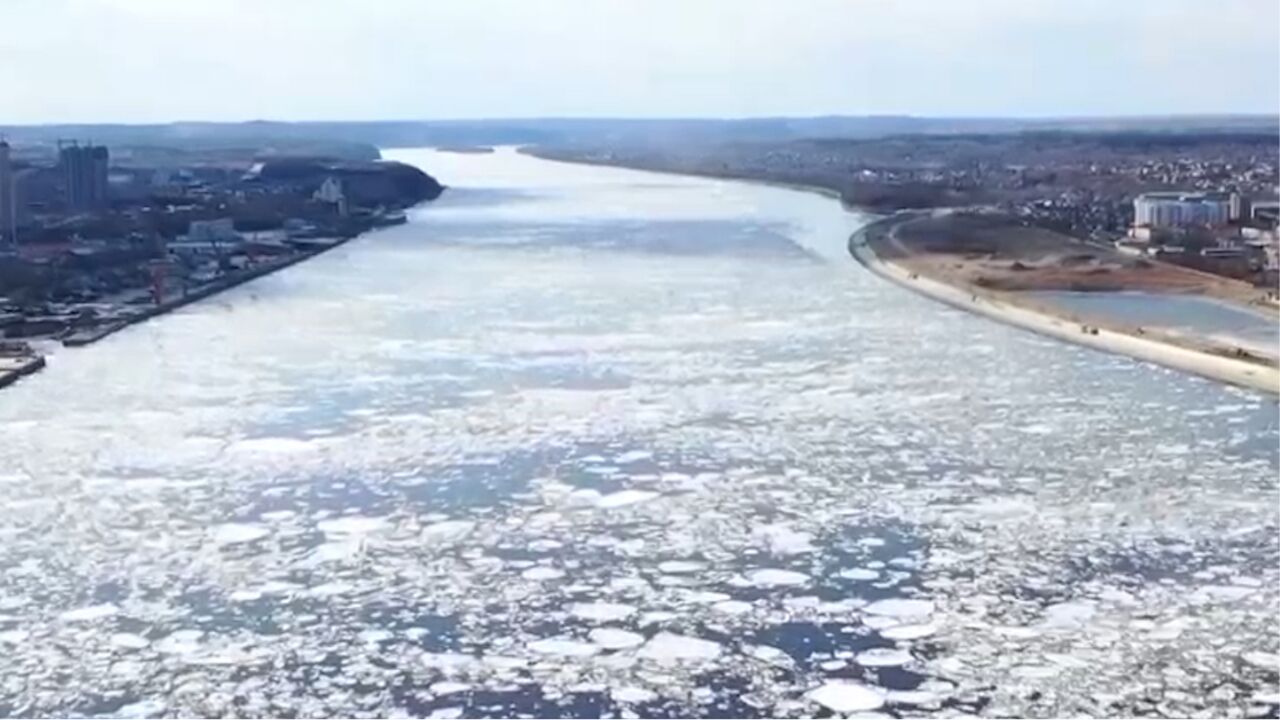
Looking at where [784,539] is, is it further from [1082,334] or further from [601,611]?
[1082,334]

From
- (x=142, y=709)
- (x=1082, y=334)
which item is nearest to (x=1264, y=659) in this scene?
(x=142, y=709)

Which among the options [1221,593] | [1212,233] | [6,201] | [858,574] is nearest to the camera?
[1221,593]

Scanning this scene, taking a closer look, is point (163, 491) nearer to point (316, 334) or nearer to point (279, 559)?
point (279, 559)

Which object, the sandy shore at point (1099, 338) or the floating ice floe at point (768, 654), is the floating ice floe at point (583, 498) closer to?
the floating ice floe at point (768, 654)

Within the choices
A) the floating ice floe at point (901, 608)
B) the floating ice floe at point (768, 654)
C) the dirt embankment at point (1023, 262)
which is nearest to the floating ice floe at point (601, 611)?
the floating ice floe at point (768, 654)

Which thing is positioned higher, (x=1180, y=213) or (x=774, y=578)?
(x=1180, y=213)

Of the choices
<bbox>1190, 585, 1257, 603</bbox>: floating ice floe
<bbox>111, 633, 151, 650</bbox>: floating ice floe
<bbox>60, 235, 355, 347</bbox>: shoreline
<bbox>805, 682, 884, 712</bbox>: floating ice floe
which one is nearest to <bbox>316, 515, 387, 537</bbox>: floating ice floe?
<bbox>111, 633, 151, 650</bbox>: floating ice floe

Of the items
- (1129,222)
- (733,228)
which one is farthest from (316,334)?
(1129,222)

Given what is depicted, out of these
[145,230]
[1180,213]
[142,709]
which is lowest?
[142,709]
